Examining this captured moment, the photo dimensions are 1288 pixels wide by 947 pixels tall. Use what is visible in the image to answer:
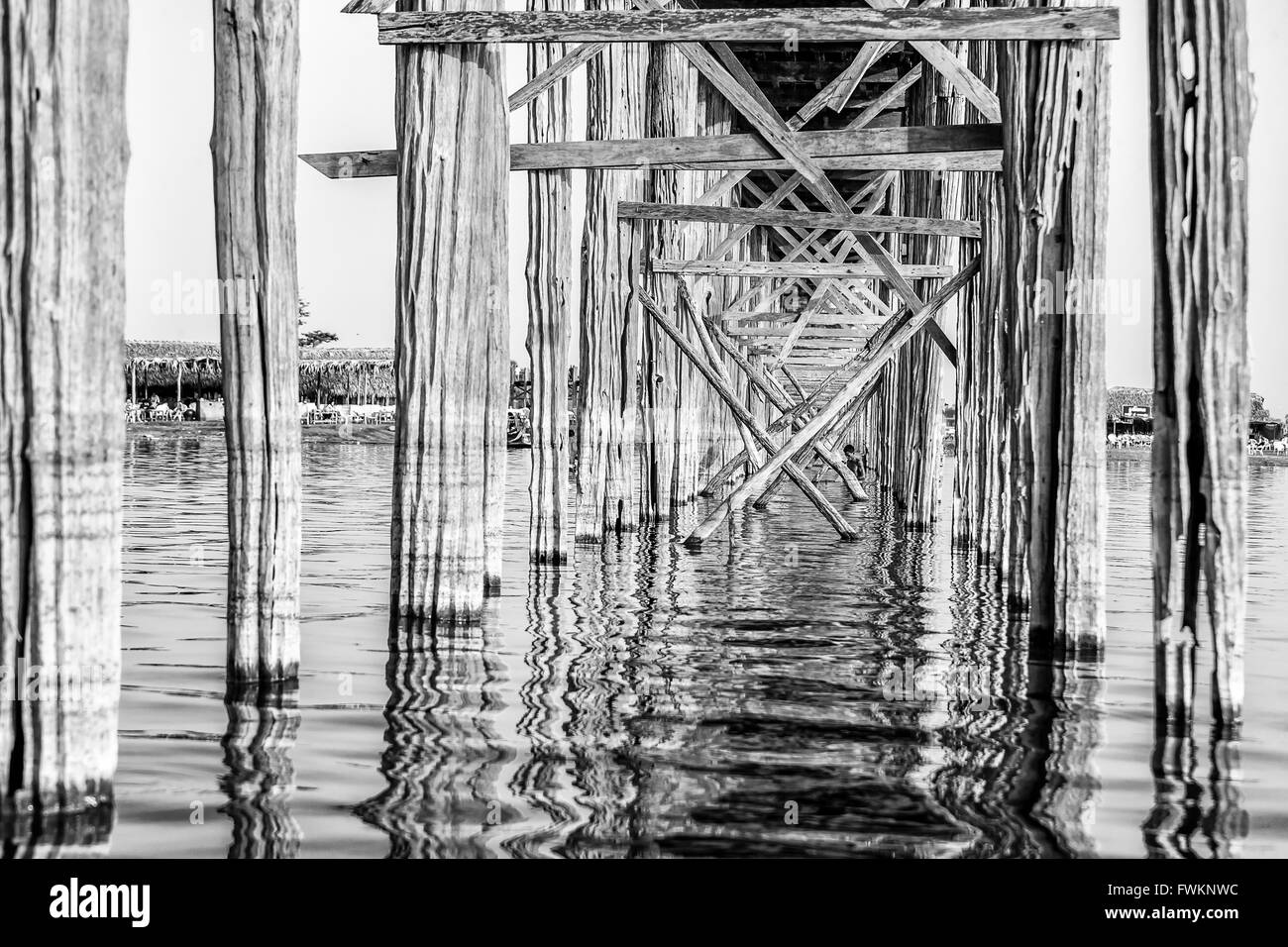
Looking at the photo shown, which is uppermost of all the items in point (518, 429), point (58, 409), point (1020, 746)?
point (58, 409)

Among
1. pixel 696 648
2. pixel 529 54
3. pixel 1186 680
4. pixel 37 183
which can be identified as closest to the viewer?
pixel 37 183

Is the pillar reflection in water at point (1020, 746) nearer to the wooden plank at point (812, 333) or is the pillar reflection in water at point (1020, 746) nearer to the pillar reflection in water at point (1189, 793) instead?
the pillar reflection in water at point (1189, 793)

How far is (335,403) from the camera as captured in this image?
61125 mm

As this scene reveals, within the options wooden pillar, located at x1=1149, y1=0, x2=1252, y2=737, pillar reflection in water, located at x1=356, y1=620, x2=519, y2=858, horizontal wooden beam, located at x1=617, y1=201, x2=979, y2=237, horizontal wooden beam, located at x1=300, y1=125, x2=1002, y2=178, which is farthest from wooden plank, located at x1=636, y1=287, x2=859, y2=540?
wooden pillar, located at x1=1149, y1=0, x2=1252, y2=737

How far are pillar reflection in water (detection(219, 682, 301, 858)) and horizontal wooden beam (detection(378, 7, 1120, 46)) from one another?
2.84 meters

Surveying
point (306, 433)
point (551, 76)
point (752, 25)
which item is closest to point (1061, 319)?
point (752, 25)

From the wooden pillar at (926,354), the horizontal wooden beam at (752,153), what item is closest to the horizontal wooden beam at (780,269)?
the wooden pillar at (926,354)

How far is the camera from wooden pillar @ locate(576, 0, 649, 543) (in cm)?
1140

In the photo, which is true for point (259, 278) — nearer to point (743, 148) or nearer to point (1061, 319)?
point (1061, 319)

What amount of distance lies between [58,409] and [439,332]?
3431 mm

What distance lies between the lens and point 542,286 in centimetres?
1007

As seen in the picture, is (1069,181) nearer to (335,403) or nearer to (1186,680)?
(1186,680)
